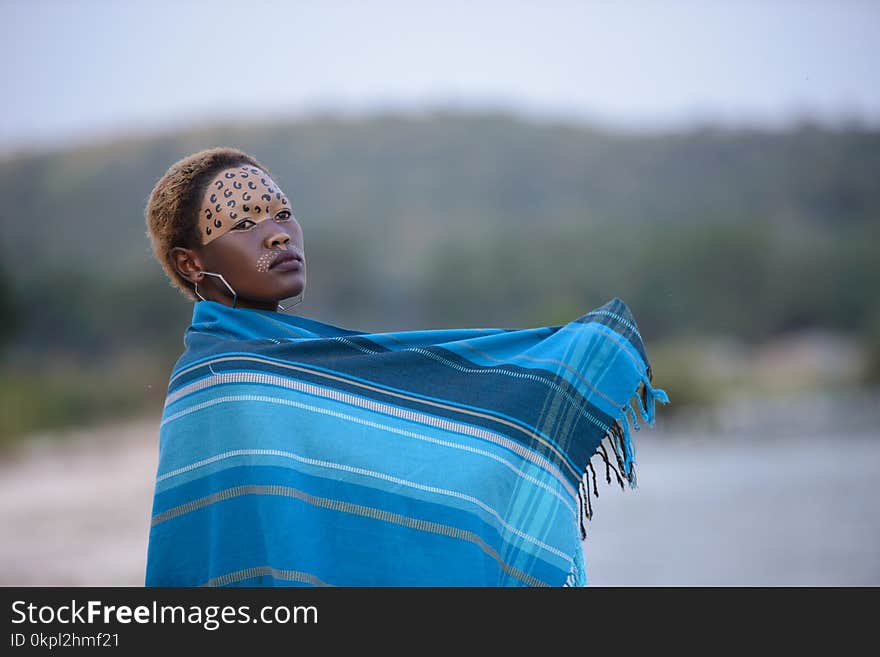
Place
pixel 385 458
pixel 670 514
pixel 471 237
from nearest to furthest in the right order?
pixel 385 458, pixel 670 514, pixel 471 237

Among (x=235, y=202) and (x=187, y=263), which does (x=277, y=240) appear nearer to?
(x=235, y=202)

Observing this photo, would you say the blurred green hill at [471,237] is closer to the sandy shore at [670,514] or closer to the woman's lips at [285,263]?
the sandy shore at [670,514]

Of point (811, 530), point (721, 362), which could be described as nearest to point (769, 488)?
point (811, 530)

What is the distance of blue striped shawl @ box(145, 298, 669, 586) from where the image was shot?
2467mm

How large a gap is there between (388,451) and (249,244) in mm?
619

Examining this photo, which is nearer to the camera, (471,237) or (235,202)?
(235,202)

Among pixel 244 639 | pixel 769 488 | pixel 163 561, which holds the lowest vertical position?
pixel 244 639

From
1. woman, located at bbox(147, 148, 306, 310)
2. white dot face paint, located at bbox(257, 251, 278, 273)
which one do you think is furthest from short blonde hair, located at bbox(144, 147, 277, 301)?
white dot face paint, located at bbox(257, 251, 278, 273)

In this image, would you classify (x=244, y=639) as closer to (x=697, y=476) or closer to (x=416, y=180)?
(x=697, y=476)

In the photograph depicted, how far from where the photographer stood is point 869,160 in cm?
5909

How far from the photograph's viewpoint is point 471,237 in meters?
59.6

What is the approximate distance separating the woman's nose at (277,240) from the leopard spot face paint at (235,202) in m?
0.05

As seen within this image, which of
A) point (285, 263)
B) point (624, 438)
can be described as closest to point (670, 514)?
point (624, 438)

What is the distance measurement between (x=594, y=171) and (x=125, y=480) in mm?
59049
